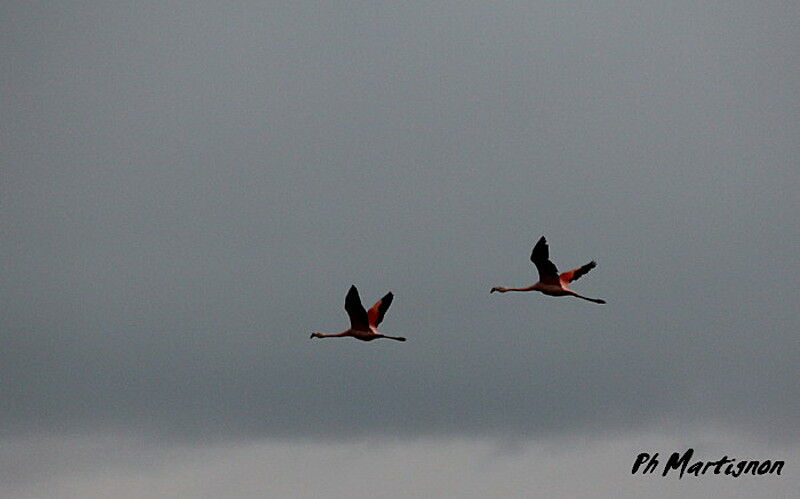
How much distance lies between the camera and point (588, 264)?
108 metres

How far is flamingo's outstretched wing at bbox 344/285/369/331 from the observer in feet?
328

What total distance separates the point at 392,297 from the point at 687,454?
29.5m

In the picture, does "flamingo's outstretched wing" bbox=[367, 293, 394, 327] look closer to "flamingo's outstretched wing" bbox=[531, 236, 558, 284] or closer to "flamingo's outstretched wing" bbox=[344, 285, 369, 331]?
"flamingo's outstretched wing" bbox=[344, 285, 369, 331]

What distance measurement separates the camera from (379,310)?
342ft

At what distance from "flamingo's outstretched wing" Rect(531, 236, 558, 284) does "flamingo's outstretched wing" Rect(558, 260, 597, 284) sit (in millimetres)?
1026

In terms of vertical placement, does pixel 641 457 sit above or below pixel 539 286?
below

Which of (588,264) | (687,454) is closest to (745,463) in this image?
(687,454)

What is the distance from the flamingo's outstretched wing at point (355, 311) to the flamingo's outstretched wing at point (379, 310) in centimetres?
53

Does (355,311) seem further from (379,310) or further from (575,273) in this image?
(575,273)

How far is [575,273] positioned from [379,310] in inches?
422

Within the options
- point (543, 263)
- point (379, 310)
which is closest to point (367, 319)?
point (379, 310)

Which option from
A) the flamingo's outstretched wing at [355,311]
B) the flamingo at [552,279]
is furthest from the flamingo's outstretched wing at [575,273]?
the flamingo's outstretched wing at [355,311]

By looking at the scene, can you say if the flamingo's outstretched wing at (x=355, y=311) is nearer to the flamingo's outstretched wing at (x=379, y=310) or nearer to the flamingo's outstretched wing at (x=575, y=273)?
the flamingo's outstretched wing at (x=379, y=310)

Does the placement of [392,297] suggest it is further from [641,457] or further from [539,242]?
[641,457]
